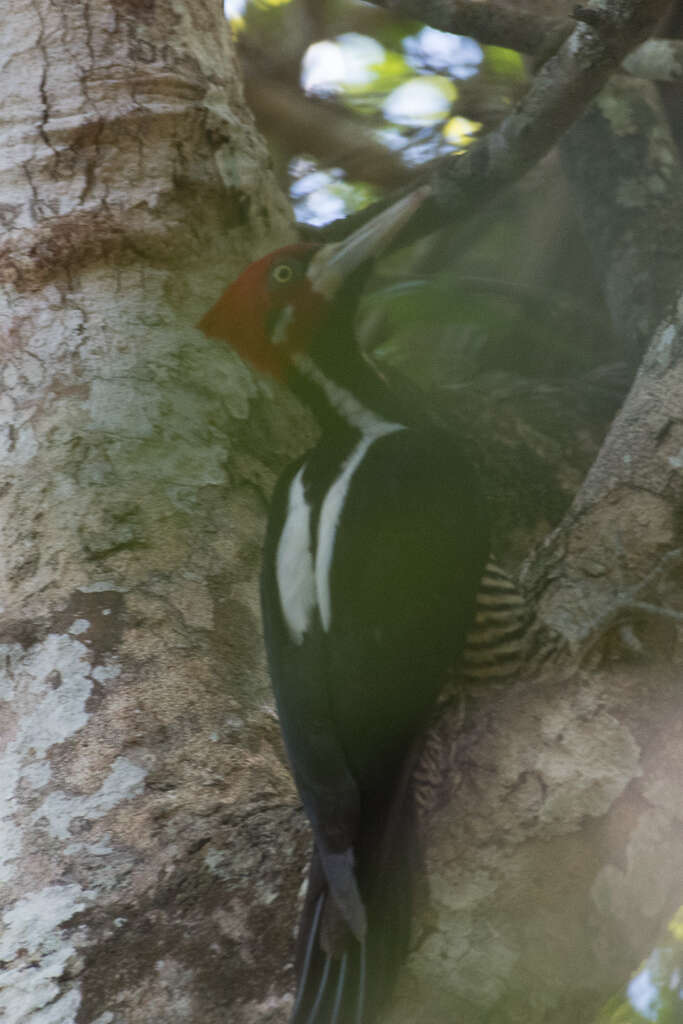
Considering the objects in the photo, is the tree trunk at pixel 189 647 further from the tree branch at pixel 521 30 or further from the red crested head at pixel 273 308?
the tree branch at pixel 521 30

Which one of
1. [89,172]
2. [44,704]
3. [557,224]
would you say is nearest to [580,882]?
[44,704]

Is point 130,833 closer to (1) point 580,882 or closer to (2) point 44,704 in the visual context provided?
(2) point 44,704

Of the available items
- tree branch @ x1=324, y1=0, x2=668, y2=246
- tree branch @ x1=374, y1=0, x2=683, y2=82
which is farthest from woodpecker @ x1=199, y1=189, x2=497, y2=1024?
Answer: tree branch @ x1=374, y1=0, x2=683, y2=82

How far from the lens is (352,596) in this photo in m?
1.58

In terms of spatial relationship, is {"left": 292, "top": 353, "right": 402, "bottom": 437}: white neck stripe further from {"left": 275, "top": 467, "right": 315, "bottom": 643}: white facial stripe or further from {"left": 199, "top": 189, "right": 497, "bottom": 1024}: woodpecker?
{"left": 275, "top": 467, "right": 315, "bottom": 643}: white facial stripe

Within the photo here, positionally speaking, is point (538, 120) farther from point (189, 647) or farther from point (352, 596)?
point (189, 647)

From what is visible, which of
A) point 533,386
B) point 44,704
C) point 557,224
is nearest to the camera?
point 44,704

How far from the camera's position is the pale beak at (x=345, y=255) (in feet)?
6.60

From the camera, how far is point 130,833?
4.73 feet

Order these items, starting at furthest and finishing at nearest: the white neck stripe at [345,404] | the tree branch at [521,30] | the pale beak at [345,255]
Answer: the tree branch at [521,30] < the pale beak at [345,255] < the white neck stripe at [345,404]

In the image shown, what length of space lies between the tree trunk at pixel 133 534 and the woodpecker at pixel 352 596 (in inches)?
4.0

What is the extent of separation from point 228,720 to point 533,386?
1.47 meters

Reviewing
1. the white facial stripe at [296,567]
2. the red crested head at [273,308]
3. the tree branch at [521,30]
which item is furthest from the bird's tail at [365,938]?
the tree branch at [521,30]

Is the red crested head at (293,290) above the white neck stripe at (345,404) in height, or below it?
above
